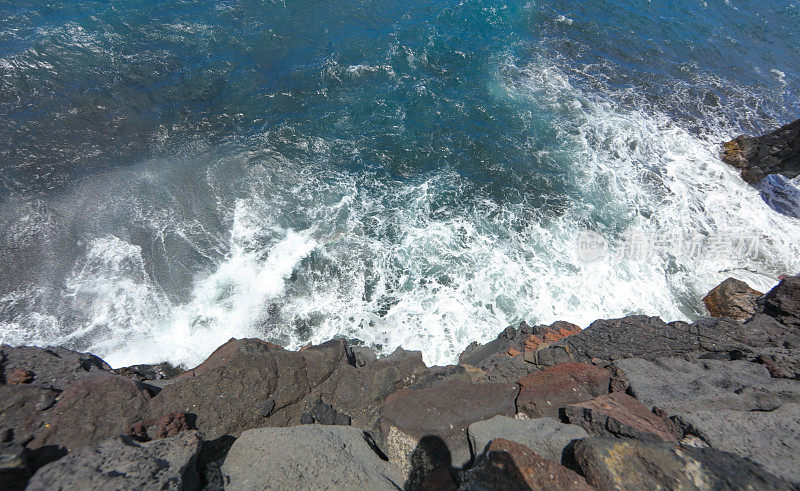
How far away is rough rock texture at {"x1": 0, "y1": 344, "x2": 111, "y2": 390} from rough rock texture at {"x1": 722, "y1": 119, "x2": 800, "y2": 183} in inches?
762

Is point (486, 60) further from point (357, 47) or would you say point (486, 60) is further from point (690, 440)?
point (690, 440)

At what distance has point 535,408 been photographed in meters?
5.66

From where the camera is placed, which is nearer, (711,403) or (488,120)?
(711,403)

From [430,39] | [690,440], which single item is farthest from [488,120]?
[690,440]

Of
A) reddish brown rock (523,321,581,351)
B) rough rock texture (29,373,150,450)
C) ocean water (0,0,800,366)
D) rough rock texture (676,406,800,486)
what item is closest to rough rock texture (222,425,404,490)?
rough rock texture (29,373,150,450)

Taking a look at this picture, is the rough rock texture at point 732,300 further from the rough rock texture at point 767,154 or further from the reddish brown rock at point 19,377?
the reddish brown rock at point 19,377

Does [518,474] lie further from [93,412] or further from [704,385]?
[93,412]

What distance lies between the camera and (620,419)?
4824 millimetres

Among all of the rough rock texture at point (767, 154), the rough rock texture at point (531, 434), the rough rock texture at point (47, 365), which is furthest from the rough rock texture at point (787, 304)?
the rough rock texture at point (47, 365)

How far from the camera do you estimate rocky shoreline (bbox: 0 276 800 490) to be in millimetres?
3793

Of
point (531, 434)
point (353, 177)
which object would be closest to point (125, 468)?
point (531, 434)

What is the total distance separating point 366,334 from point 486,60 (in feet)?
44.0

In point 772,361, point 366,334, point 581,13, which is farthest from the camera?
point 581,13

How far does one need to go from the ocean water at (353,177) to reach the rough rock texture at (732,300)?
39 cm
